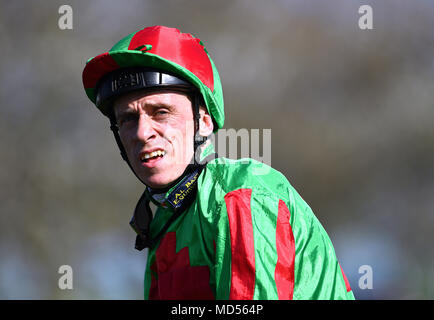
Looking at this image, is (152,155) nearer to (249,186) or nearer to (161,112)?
(161,112)

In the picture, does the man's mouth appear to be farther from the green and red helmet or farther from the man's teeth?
the green and red helmet

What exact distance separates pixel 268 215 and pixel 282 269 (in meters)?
0.23

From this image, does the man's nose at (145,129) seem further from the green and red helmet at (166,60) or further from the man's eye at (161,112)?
the green and red helmet at (166,60)

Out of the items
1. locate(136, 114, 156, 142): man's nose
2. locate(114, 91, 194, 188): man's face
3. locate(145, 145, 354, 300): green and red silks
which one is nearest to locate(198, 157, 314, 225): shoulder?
locate(145, 145, 354, 300): green and red silks

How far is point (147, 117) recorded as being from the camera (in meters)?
2.98

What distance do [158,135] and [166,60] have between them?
14.7 inches

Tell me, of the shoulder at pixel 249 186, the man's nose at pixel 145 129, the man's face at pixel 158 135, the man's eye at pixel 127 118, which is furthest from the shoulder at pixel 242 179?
the man's eye at pixel 127 118

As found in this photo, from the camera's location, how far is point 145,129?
2943 mm

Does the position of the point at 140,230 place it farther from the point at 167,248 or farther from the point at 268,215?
the point at 268,215

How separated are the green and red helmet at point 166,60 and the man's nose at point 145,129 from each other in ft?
0.84

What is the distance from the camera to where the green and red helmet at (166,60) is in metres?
2.93
